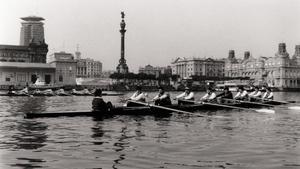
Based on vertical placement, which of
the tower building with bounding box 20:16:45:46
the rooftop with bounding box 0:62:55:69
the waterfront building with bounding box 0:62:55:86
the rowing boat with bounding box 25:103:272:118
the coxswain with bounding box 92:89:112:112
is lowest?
→ the rowing boat with bounding box 25:103:272:118

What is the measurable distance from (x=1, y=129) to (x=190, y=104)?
13863 millimetres

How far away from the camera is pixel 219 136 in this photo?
629 inches

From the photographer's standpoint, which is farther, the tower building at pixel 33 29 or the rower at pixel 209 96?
the tower building at pixel 33 29

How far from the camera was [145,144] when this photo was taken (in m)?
13.9

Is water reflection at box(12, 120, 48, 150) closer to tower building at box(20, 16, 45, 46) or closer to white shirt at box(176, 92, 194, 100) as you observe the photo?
white shirt at box(176, 92, 194, 100)

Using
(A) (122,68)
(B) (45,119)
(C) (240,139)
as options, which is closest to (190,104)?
(B) (45,119)

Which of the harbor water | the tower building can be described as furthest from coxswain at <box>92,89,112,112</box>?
the tower building

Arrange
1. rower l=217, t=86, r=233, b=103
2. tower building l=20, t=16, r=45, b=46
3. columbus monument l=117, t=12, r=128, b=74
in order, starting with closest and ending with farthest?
rower l=217, t=86, r=233, b=103 → columbus monument l=117, t=12, r=128, b=74 → tower building l=20, t=16, r=45, b=46

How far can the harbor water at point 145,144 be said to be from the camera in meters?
10.9

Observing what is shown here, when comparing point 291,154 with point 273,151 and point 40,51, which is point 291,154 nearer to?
point 273,151

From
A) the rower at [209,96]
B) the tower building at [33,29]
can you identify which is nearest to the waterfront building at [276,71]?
the tower building at [33,29]

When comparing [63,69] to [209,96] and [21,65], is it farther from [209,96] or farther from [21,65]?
[209,96]

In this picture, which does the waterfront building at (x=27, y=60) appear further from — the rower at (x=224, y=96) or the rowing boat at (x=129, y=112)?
the rowing boat at (x=129, y=112)

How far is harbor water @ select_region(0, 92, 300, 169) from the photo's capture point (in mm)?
10922
